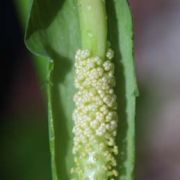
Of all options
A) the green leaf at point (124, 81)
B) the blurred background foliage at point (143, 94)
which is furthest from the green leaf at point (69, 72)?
the blurred background foliage at point (143, 94)

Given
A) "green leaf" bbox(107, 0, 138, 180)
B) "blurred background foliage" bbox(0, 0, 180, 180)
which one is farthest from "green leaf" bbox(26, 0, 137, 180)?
"blurred background foliage" bbox(0, 0, 180, 180)

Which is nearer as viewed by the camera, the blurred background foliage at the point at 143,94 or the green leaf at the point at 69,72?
the green leaf at the point at 69,72

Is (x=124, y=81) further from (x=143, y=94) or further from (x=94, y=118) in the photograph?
(x=143, y=94)

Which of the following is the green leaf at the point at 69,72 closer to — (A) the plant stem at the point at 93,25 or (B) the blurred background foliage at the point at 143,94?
(A) the plant stem at the point at 93,25

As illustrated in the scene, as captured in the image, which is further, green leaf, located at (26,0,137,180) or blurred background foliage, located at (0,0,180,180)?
blurred background foliage, located at (0,0,180,180)

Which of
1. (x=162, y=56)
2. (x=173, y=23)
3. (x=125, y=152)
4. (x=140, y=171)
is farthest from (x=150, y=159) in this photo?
(x=125, y=152)

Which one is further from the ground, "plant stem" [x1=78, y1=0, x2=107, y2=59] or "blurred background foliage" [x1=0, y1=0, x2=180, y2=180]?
"plant stem" [x1=78, y1=0, x2=107, y2=59]

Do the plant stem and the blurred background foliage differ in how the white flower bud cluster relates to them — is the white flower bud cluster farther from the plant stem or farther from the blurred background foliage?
the blurred background foliage

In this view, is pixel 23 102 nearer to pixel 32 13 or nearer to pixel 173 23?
pixel 173 23
